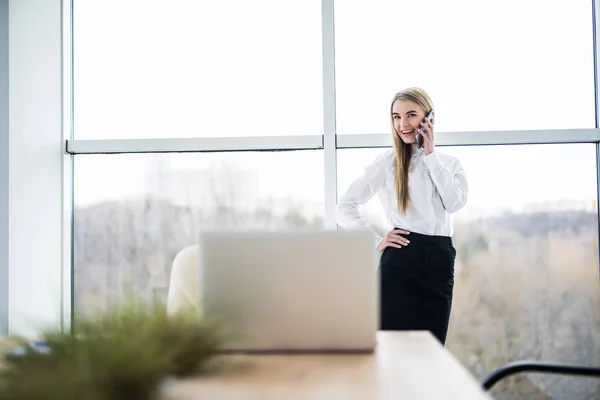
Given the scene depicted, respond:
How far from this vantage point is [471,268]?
11.7 ft

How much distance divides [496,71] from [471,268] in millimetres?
1132

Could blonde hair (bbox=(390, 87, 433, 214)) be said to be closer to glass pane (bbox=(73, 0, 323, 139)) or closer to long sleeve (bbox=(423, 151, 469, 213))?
long sleeve (bbox=(423, 151, 469, 213))

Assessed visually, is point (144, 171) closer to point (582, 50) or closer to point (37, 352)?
point (582, 50)

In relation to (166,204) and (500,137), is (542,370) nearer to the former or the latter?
(500,137)

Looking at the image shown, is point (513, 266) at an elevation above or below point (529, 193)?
below

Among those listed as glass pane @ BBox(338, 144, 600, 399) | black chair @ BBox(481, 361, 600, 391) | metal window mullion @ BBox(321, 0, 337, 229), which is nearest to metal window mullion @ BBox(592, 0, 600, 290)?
glass pane @ BBox(338, 144, 600, 399)

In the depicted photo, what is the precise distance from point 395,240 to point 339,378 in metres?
1.85

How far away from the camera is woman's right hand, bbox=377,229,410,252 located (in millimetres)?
2939

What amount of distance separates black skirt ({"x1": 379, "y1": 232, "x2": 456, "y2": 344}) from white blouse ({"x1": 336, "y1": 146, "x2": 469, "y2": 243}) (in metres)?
0.09

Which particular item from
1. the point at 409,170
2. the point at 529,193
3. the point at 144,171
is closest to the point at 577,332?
the point at 529,193

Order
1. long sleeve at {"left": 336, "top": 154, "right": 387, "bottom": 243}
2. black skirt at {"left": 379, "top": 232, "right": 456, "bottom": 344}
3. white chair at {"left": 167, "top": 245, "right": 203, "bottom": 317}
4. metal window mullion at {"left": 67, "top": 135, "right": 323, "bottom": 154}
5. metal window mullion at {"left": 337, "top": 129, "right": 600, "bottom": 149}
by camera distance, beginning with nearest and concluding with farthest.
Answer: white chair at {"left": 167, "top": 245, "right": 203, "bottom": 317}, black skirt at {"left": 379, "top": 232, "right": 456, "bottom": 344}, long sleeve at {"left": 336, "top": 154, "right": 387, "bottom": 243}, metal window mullion at {"left": 337, "top": 129, "right": 600, "bottom": 149}, metal window mullion at {"left": 67, "top": 135, "right": 323, "bottom": 154}

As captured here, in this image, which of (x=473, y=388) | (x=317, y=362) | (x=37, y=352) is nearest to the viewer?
(x=37, y=352)

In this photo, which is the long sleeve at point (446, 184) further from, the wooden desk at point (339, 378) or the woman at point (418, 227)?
the wooden desk at point (339, 378)

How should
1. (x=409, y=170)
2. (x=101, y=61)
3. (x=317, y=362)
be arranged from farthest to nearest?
(x=101, y=61)
(x=409, y=170)
(x=317, y=362)
